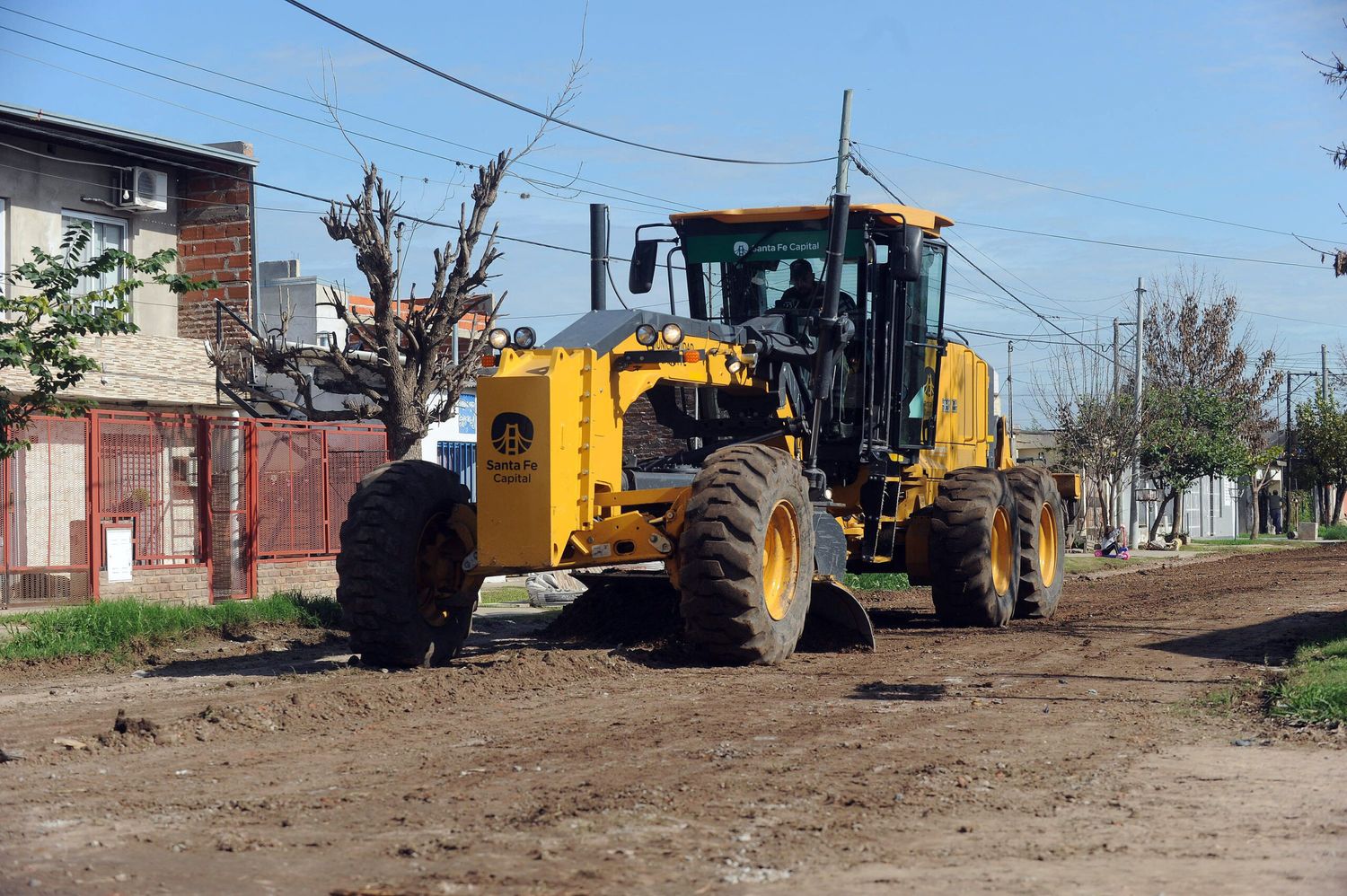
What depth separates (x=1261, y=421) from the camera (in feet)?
194

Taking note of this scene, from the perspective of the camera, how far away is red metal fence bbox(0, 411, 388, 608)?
16.6 metres

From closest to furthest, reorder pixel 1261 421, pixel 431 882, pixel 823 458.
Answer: pixel 431 882
pixel 823 458
pixel 1261 421

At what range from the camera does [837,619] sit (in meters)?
12.8

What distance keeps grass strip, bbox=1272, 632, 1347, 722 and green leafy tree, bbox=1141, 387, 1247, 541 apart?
3349cm

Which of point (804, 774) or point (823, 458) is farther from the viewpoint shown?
point (823, 458)

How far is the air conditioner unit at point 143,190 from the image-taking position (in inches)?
850

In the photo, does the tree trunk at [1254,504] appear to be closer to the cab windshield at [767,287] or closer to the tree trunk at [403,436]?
the tree trunk at [403,436]

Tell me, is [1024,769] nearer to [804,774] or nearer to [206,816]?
[804,774]

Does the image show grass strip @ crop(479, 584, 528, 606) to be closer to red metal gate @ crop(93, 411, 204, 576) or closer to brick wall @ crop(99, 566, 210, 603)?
brick wall @ crop(99, 566, 210, 603)

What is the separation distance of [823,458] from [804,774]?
769cm

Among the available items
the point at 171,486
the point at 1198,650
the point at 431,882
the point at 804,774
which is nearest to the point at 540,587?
the point at 171,486

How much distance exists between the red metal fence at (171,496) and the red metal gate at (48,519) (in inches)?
0.6

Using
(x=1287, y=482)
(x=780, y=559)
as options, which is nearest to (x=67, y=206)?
(x=780, y=559)

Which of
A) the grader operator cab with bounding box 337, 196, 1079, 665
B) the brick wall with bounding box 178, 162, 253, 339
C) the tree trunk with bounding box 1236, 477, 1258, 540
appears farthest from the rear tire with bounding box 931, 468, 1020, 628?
the tree trunk with bounding box 1236, 477, 1258, 540
